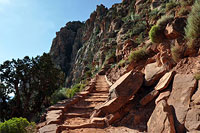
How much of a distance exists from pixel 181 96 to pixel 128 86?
1517 mm

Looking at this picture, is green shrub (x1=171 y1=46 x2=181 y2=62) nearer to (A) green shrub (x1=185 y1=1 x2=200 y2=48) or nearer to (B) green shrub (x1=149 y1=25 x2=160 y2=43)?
(A) green shrub (x1=185 y1=1 x2=200 y2=48)

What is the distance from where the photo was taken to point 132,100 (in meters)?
4.23

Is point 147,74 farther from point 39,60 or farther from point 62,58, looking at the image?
point 62,58

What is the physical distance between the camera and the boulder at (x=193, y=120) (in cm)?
221

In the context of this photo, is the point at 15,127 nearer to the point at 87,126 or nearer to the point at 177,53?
the point at 87,126

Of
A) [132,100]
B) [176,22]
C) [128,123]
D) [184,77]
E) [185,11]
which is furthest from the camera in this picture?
[185,11]

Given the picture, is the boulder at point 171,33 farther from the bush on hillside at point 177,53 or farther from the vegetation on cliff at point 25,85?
the vegetation on cliff at point 25,85

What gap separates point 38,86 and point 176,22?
12.5 m

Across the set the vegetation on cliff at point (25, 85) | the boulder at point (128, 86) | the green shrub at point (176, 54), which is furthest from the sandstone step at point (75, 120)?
the vegetation on cliff at point (25, 85)

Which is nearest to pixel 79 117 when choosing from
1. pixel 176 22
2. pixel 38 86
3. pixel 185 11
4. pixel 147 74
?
pixel 147 74

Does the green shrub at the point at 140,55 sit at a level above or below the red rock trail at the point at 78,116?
above

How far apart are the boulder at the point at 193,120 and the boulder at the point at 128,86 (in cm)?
168

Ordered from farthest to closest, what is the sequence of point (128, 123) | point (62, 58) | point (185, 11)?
point (62, 58)
point (185, 11)
point (128, 123)

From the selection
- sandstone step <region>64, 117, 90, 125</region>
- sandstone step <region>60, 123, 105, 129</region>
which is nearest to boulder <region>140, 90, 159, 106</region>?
sandstone step <region>60, 123, 105, 129</region>
